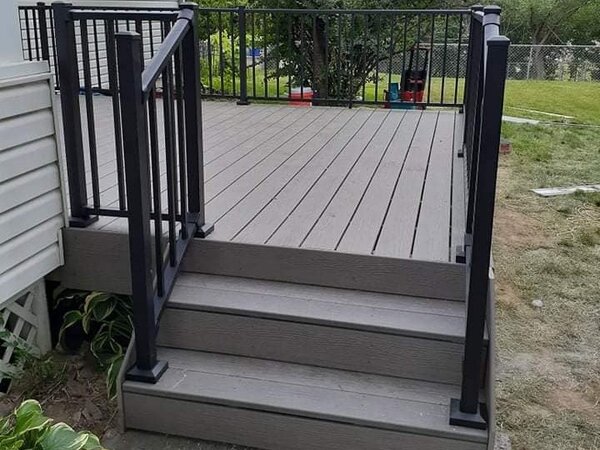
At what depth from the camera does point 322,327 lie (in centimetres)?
244

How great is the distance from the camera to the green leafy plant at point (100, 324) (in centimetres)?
291

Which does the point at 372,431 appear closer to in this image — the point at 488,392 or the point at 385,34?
the point at 488,392

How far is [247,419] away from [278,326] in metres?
0.34

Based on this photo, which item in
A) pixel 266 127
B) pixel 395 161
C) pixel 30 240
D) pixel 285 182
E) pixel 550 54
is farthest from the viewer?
pixel 550 54

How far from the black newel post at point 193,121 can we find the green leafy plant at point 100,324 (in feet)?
1.81

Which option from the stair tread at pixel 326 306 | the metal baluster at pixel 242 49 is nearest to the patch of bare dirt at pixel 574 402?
the stair tread at pixel 326 306

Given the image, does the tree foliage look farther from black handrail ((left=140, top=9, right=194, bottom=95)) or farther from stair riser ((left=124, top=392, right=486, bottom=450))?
stair riser ((left=124, top=392, right=486, bottom=450))

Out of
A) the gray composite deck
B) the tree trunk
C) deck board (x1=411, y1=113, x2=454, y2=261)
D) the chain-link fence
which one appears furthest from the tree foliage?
the chain-link fence

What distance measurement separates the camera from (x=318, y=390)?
2.35 meters

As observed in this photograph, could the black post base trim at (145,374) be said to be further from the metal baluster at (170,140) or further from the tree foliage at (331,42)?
the tree foliage at (331,42)

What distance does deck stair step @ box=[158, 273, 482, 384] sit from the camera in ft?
7.76

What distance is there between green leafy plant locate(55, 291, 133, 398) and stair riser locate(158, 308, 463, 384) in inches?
17.0

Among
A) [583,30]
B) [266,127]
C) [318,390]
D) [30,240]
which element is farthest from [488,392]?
[583,30]

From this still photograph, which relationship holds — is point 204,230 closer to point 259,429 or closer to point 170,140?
point 170,140
